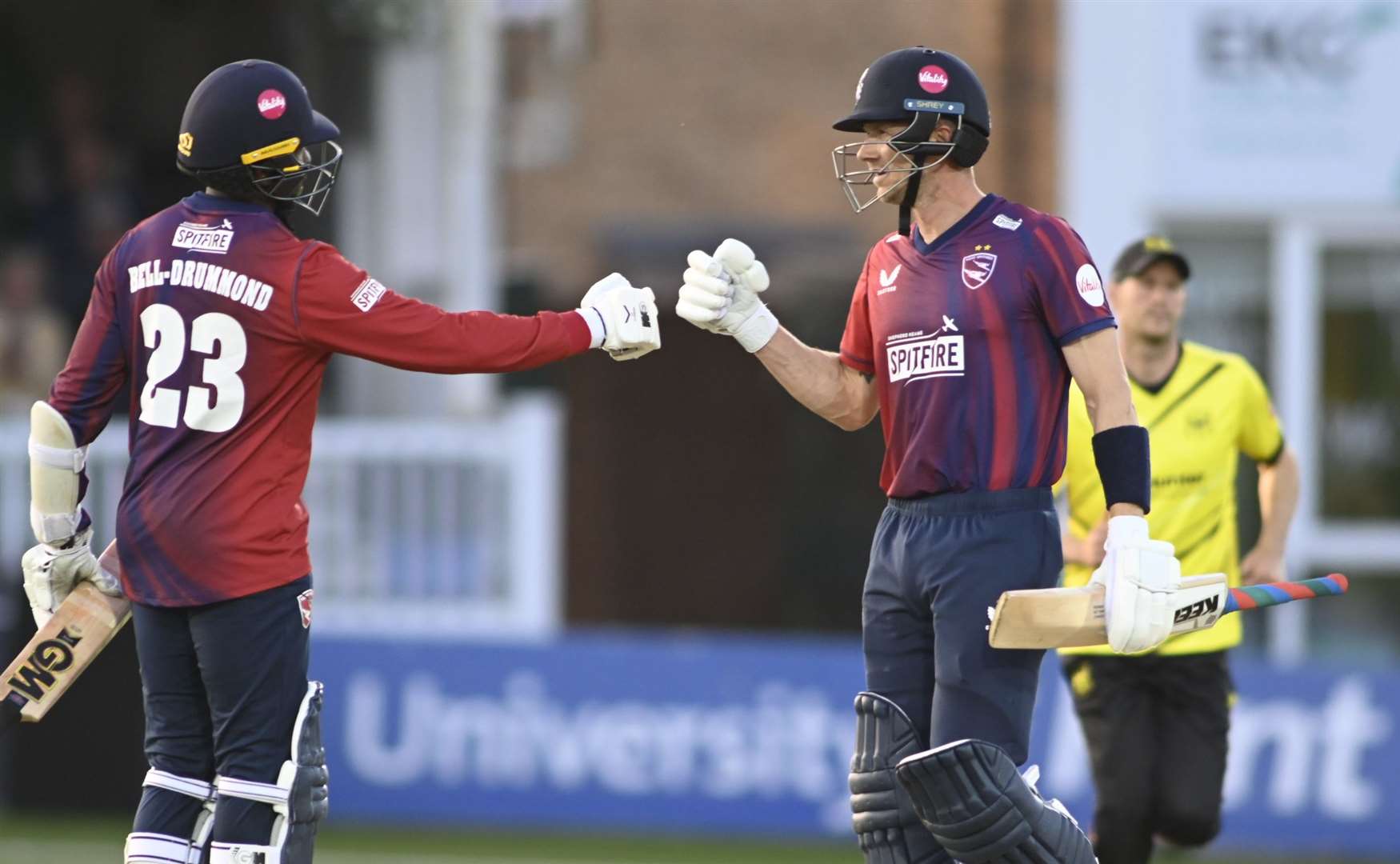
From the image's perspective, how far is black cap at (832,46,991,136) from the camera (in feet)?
17.2

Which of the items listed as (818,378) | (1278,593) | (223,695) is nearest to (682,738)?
(818,378)

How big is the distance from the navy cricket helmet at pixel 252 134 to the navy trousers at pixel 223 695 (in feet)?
3.24

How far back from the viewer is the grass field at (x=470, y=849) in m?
9.24

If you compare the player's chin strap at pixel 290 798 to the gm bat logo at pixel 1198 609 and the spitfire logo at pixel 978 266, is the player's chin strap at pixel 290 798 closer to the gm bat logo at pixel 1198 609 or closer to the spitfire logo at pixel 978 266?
the spitfire logo at pixel 978 266

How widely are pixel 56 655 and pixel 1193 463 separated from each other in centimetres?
347

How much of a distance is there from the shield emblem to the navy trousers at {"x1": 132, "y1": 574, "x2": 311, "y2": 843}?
1.79 m

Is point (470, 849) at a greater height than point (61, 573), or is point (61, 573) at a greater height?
point (61, 573)

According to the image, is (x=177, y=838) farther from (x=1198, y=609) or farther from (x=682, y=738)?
(x=682, y=738)

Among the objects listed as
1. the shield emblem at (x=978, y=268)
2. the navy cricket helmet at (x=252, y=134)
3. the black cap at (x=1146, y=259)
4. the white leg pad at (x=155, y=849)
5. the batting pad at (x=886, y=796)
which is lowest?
the white leg pad at (x=155, y=849)

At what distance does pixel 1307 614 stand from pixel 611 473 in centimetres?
515

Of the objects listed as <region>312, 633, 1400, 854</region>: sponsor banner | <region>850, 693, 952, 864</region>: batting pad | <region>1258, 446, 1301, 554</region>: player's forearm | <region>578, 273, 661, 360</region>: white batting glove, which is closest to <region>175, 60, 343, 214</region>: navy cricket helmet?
<region>578, 273, 661, 360</region>: white batting glove

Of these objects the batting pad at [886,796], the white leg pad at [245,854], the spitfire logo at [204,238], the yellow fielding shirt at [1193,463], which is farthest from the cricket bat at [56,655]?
the yellow fielding shirt at [1193,463]

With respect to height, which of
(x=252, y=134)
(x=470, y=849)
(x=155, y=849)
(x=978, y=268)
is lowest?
(x=470, y=849)

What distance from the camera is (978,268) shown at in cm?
518
